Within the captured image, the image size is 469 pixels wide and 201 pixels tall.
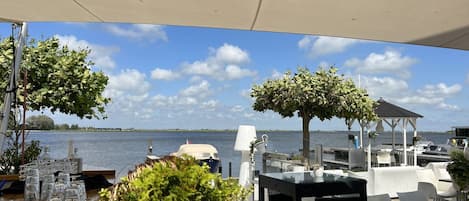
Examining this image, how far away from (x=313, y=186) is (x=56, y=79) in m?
5.48

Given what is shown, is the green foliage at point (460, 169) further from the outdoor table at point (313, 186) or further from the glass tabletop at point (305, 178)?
the glass tabletop at point (305, 178)

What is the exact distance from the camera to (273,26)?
120 inches

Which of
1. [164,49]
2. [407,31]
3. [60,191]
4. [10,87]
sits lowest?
[60,191]

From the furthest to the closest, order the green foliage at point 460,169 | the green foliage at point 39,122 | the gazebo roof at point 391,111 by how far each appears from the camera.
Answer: the gazebo roof at point 391,111 → the green foliage at point 39,122 → the green foliage at point 460,169

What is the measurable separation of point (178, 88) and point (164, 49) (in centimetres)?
641

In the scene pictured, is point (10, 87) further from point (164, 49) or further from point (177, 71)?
point (177, 71)

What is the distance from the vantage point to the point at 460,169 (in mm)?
4164

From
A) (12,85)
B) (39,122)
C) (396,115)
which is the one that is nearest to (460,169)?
(12,85)

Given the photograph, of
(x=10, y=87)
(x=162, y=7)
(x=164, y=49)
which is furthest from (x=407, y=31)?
(x=164, y=49)

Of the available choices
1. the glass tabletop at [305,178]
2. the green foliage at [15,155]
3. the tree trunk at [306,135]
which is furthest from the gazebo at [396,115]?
the green foliage at [15,155]

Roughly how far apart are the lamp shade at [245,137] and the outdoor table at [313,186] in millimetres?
777

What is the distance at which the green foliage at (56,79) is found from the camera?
303 inches

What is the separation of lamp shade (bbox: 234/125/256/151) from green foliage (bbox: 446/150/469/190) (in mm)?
2124

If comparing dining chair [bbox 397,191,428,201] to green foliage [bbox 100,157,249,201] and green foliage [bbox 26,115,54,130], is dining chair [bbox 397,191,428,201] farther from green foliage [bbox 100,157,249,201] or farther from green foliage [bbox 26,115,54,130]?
green foliage [bbox 26,115,54,130]
